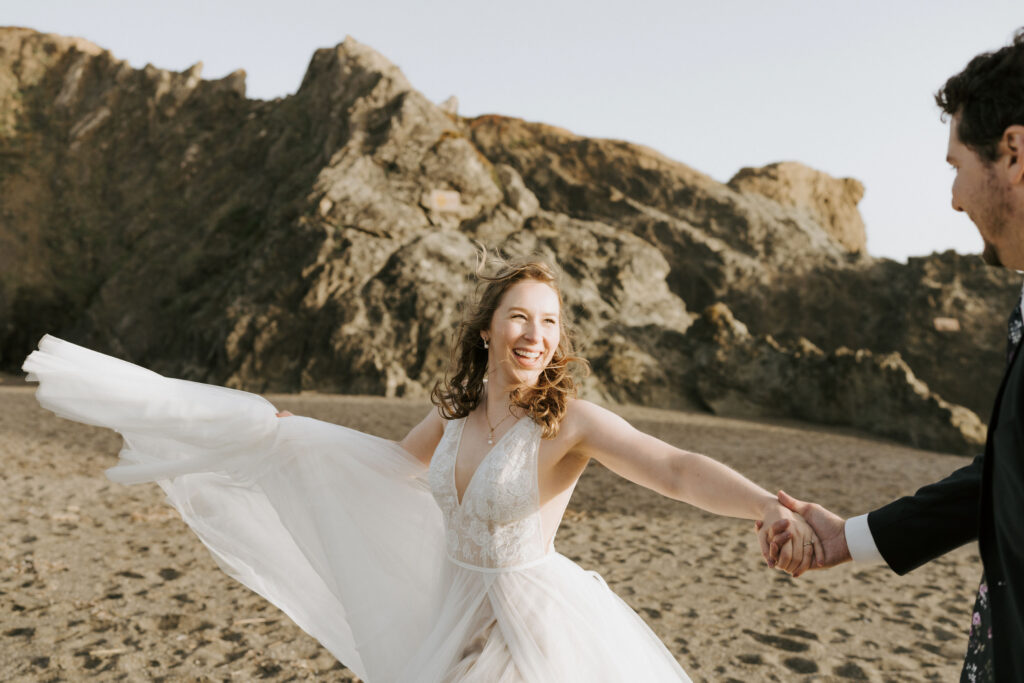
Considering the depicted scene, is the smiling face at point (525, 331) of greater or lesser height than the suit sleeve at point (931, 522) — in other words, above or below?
above

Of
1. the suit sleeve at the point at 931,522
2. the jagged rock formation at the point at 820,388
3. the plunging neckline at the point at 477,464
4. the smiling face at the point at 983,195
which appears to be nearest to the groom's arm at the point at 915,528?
the suit sleeve at the point at 931,522

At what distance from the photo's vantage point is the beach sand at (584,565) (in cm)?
415

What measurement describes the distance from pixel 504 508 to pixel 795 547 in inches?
32.8

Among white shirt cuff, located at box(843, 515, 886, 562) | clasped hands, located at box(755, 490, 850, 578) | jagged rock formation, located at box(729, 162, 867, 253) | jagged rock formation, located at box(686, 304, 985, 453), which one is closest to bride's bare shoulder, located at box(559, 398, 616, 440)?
clasped hands, located at box(755, 490, 850, 578)

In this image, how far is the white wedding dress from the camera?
226 cm

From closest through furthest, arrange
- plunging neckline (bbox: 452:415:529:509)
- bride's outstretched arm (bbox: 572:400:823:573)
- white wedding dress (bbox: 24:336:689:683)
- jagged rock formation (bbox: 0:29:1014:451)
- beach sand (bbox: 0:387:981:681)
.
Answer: bride's outstretched arm (bbox: 572:400:823:573), white wedding dress (bbox: 24:336:689:683), plunging neckline (bbox: 452:415:529:509), beach sand (bbox: 0:387:981:681), jagged rock formation (bbox: 0:29:1014:451)

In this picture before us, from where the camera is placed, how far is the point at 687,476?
220 cm

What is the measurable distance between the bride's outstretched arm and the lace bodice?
0.55 feet

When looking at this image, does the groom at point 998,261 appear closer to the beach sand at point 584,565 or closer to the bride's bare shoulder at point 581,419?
the bride's bare shoulder at point 581,419

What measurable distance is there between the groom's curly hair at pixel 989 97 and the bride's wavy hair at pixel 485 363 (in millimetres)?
1254

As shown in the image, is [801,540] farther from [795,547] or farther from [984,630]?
[984,630]

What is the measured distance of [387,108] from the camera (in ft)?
74.9

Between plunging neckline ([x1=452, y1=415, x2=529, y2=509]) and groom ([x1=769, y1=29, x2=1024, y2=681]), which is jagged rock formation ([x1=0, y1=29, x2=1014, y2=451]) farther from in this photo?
groom ([x1=769, y1=29, x2=1024, y2=681])

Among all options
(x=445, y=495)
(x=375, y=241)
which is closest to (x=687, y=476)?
(x=445, y=495)
